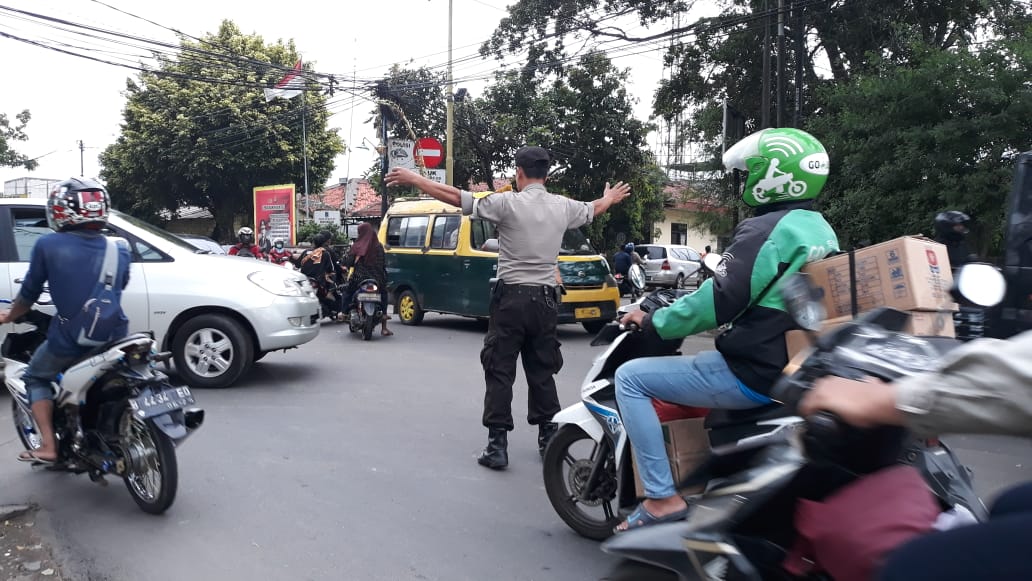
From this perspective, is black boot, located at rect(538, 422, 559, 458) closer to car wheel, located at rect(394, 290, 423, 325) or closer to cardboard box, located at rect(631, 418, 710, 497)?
cardboard box, located at rect(631, 418, 710, 497)

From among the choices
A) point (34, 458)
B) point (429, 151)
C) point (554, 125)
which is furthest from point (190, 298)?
point (554, 125)

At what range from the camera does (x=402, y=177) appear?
13.2 feet

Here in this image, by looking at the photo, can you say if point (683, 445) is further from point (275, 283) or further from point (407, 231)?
point (407, 231)

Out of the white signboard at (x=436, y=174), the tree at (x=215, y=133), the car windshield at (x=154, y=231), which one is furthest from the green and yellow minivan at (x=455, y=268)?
the tree at (x=215, y=133)

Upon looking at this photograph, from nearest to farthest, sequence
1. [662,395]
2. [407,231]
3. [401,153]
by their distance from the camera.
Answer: [662,395] → [407,231] → [401,153]

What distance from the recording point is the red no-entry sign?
55.6 feet

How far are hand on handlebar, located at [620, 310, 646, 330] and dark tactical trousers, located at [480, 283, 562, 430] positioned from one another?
145 centimetres

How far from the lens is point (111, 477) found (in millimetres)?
4496

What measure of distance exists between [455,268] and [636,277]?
7809 mm

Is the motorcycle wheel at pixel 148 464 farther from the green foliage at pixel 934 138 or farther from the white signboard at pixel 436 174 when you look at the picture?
the white signboard at pixel 436 174

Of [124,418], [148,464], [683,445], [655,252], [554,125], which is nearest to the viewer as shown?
[683,445]

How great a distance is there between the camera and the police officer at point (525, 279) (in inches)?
179

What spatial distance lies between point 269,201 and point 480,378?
19897 mm

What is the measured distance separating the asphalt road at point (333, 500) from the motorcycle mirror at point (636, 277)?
4.05 feet
